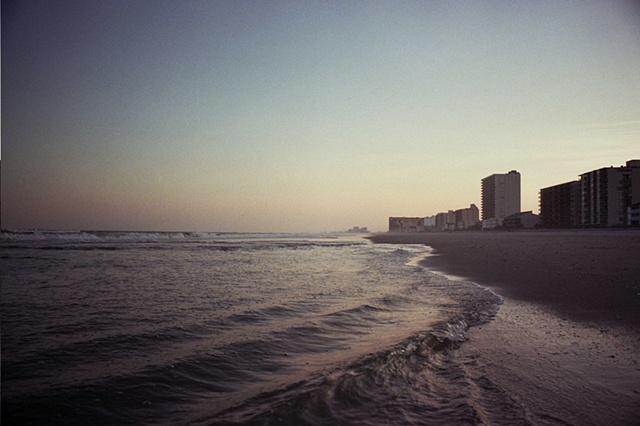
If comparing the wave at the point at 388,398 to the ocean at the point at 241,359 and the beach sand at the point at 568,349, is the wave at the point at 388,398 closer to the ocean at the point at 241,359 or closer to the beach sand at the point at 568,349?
the ocean at the point at 241,359

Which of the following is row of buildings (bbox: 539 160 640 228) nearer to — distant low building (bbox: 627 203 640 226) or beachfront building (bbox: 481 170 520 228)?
distant low building (bbox: 627 203 640 226)

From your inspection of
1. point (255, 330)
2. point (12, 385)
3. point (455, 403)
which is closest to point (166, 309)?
point (255, 330)

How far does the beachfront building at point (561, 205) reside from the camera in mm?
88500

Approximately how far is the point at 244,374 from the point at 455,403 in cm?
226

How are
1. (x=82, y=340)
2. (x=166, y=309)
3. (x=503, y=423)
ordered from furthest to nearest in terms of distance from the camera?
(x=166, y=309) < (x=82, y=340) < (x=503, y=423)

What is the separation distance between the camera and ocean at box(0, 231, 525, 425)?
2.97 meters

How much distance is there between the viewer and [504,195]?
139m

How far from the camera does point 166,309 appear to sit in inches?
260

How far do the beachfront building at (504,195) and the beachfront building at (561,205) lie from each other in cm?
2725

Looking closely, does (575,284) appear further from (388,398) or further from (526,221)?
(526,221)

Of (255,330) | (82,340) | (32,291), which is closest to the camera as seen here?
(82,340)

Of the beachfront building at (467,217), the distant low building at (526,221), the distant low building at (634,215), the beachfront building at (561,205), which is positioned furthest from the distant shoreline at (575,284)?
the beachfront building at (467,217)

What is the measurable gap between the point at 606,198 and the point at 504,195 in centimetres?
6598

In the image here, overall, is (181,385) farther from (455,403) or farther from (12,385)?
(455,403)
